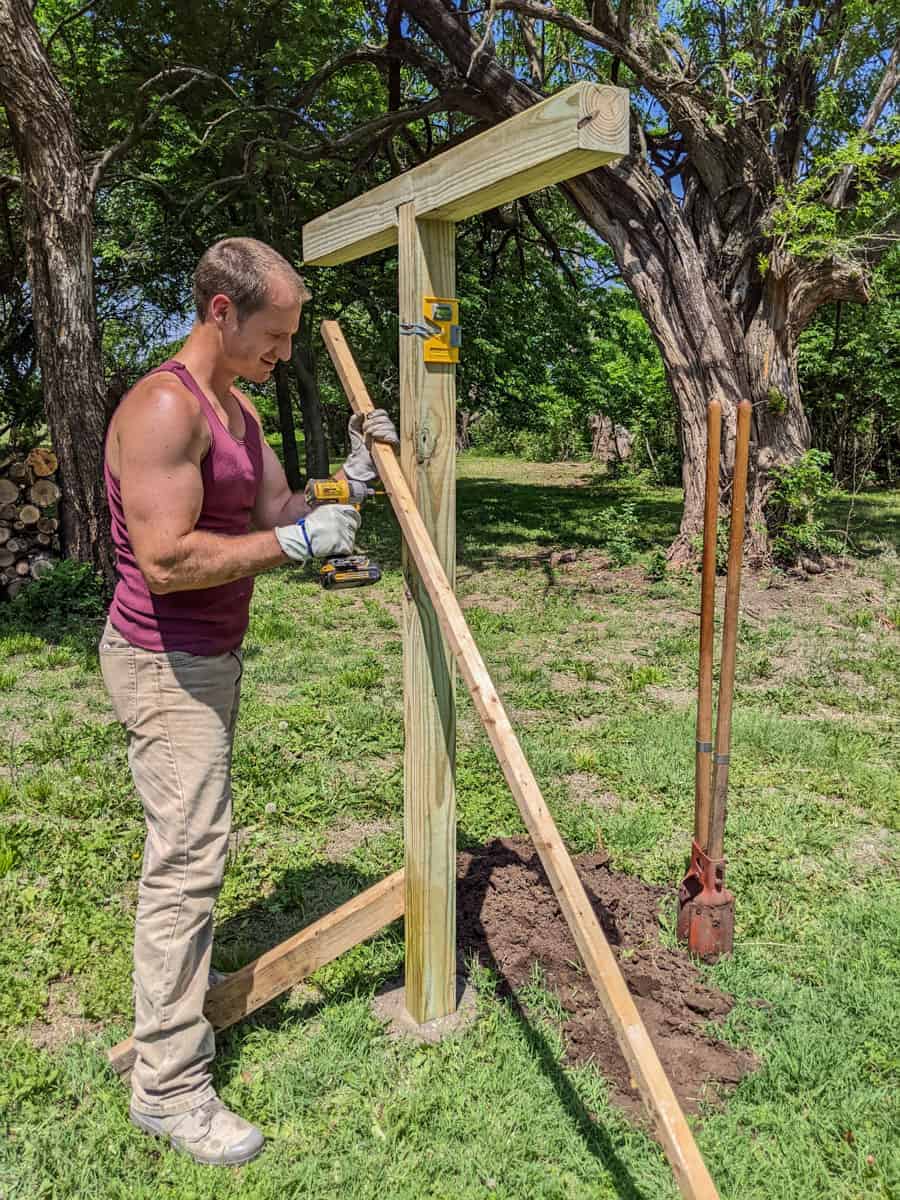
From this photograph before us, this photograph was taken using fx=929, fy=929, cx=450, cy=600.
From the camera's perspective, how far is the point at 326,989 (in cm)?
308

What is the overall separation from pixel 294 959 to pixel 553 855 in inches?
43.0

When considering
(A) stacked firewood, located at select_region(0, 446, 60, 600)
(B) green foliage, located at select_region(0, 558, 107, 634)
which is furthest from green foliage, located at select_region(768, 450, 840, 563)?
(A) stacked firewood, located at select_region(0, 446, 60, 600)

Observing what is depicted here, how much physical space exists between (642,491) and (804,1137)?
51.9 ft

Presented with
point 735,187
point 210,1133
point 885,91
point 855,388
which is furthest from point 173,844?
point 855,388

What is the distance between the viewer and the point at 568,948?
323 centimetres

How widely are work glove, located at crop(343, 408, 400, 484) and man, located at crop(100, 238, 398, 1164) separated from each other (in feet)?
0.70

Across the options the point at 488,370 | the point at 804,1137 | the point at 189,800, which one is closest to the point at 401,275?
the point at 189,800

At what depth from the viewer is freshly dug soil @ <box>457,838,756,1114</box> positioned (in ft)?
8.87

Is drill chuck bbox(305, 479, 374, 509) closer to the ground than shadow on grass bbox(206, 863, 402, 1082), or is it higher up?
higher up

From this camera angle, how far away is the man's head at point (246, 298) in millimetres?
2270

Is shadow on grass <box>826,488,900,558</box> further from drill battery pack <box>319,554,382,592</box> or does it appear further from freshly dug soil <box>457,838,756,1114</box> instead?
drill battery pack <box>319,554,382,592</box>

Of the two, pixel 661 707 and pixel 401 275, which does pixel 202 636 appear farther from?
pixel 661 707

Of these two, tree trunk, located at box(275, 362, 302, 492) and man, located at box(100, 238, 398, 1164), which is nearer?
man, located at box(100, 238, 398, 1164)

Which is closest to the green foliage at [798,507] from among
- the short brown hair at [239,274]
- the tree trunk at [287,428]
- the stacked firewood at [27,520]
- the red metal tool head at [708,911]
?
the red metal tool head at [708,911]
